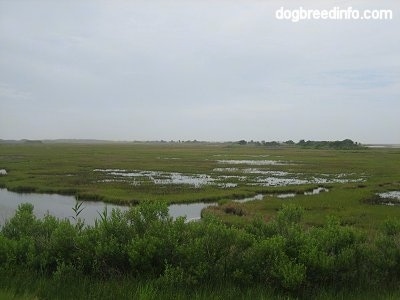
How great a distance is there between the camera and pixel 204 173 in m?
45.5

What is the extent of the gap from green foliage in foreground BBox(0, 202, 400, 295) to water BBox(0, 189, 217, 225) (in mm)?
11799

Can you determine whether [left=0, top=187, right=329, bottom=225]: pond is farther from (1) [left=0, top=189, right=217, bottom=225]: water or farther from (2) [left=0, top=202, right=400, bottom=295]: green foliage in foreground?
(2) [left=0, top=202, right=400, bottom=295]: green foliage in foreground

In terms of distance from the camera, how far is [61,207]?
2414cm

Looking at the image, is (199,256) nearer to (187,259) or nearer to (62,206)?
(187,259)

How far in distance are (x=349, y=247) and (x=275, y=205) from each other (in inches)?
607

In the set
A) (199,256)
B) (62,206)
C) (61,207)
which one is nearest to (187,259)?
(199,256)

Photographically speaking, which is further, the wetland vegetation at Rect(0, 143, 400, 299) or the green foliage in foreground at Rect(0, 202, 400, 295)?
the green foliage in foreground at Rect(0, 202, 400, 295)

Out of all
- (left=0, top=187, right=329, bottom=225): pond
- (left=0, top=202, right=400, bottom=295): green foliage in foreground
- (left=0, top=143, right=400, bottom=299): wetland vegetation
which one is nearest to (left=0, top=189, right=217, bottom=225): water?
(left=0, top=187, right=329, bottom=225): pond

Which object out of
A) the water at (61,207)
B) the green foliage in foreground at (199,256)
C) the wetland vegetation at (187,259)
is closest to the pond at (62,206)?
the water at (61,207)

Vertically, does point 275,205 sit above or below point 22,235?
below

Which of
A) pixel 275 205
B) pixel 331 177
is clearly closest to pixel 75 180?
pixel 275 205

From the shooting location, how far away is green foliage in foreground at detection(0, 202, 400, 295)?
7109 millimetres

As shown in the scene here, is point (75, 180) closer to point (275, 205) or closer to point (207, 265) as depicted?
point (275, 205)

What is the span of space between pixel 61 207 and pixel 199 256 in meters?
18.9
